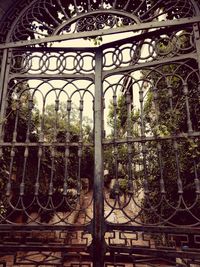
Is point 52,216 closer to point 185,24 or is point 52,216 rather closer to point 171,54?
point 171,54

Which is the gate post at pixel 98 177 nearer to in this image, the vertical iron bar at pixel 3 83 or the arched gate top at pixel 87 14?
the arched gate top at pixel 87 14

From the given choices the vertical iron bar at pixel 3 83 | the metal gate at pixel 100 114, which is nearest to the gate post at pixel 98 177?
the metal gate at pixel 100 114

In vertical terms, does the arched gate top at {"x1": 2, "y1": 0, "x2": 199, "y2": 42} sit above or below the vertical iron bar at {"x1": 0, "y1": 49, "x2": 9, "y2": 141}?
above

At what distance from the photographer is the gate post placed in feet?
8.38

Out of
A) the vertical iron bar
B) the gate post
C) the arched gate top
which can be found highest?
the arched gate top

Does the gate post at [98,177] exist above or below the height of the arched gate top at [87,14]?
below

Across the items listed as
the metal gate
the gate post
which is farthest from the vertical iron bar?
the gate post

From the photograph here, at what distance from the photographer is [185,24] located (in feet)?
9.78

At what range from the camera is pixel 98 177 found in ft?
9.16

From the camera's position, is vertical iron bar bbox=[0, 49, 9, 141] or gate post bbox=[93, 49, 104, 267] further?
vertical iron bar bbox=[0, 49, 9, 141]

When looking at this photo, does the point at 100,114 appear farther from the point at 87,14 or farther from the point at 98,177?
the point at 87,14

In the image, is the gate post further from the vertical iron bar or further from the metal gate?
the vertical iron bar

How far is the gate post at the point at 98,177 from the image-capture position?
255 centimetres

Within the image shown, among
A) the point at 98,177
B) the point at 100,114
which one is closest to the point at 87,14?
the point at 100,114
